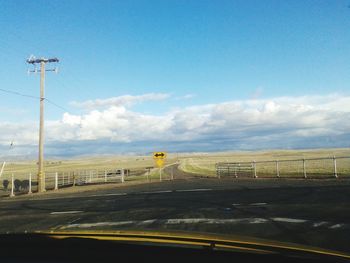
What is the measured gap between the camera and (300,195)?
56.9 feet

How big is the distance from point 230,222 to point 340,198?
574 cm

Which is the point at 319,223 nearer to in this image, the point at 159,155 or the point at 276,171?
the point at 159,155

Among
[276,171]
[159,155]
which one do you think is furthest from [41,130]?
[276,171]

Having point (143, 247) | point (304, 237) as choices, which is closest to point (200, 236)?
point (143, 247)

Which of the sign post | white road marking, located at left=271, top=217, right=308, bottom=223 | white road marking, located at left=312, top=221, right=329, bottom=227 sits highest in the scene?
the sign post

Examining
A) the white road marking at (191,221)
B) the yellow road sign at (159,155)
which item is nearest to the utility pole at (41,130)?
the yellow road sign at (159,155)

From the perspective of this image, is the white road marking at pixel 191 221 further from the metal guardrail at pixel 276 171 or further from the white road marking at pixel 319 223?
the metal guardrail at pixel 276 171

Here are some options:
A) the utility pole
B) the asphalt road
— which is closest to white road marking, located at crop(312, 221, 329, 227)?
the asphalt road

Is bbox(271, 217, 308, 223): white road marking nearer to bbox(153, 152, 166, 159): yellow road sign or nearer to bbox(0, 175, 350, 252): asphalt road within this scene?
bbox(0, 175, 350, 252): asphalt road

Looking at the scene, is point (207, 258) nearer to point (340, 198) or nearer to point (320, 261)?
point (320, 261)

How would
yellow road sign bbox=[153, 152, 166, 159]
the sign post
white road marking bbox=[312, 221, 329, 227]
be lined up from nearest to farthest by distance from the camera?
white road marking bbox=[312, 221, 329, 227] < the sign post < yellow road sign bbox=[153, 152, 166, 159]

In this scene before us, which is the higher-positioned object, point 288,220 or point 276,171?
point 276,171

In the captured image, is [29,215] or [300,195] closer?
[29,215]

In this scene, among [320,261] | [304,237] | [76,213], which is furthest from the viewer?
[76,213]
